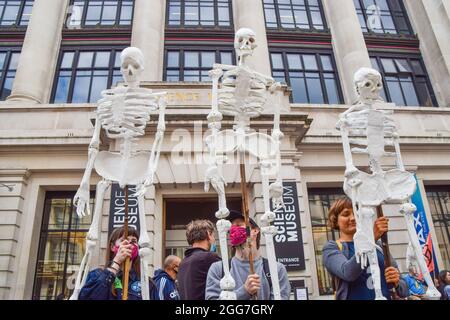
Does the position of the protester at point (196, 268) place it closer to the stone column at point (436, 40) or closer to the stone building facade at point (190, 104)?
the stone building facade at point (190, 104)

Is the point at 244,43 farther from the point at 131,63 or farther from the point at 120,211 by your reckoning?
the point at 120,211

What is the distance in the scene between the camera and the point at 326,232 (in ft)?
39.6

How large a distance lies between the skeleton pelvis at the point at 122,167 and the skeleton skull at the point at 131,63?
0.93 metres

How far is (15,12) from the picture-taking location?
16359 millimetres

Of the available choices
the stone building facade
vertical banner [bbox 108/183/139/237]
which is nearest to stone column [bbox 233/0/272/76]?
Result: the stone building facade

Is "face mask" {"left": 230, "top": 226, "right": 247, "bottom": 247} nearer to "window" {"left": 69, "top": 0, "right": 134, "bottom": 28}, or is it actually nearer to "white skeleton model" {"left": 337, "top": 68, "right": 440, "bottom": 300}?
"white skeleton model" {"left": 337, "top": 68, "right": 440, "bottom": 300}

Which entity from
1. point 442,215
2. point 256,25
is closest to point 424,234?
point 442,215

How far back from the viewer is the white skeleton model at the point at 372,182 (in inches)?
→ 127

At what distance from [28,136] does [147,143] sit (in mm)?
4422

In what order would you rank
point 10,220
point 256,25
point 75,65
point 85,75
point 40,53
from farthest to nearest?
point 75,65
point 85,75
point 256,25
point 40,53
point 10,220

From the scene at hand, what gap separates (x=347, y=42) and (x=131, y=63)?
1371 centimetres

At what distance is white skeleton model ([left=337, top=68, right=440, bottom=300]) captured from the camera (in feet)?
10.6
